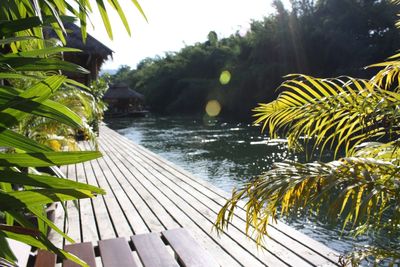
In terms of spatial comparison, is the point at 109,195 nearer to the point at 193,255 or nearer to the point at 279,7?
the point at 193,255

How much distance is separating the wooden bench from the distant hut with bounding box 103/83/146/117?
30.6 metres

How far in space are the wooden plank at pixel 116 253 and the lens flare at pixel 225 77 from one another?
31.6 meters

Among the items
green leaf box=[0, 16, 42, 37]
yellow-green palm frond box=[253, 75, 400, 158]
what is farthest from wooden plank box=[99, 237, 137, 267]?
green leaf box=[0, 16, 42, 37]

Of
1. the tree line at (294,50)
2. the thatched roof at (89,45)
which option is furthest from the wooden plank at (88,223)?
the tree line at (294,50)

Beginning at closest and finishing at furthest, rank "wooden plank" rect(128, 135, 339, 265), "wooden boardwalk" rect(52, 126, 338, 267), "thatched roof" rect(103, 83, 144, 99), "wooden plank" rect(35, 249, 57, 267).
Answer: "wooden plank" rect(35, 249, 57, 267) → "wooden plank" rect(128, 135, 339, 265) → "wooden boardwalk" rect(52, 126, 338, 267) → "thatched roof" rect(103, 83, 144, 99)

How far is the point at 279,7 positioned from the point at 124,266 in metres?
30.2

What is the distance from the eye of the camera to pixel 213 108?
36.1 meters

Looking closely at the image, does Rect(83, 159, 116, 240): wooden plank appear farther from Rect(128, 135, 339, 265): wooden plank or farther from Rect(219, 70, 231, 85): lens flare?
Rect(219, 70, 231, 85): lens flare

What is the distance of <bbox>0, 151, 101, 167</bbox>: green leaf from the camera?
72cm

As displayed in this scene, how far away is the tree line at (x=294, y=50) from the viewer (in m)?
23.0

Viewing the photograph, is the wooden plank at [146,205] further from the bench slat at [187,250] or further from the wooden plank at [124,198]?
the bench slat at [187,250]

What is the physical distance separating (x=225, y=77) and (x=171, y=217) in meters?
31.9

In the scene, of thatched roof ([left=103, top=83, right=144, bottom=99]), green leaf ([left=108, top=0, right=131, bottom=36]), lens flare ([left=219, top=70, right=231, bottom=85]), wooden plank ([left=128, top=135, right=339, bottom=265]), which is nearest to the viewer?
green leaf ([left=108, top=0, right=131, bottom=36])

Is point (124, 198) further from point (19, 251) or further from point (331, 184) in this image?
point (331, 184)
